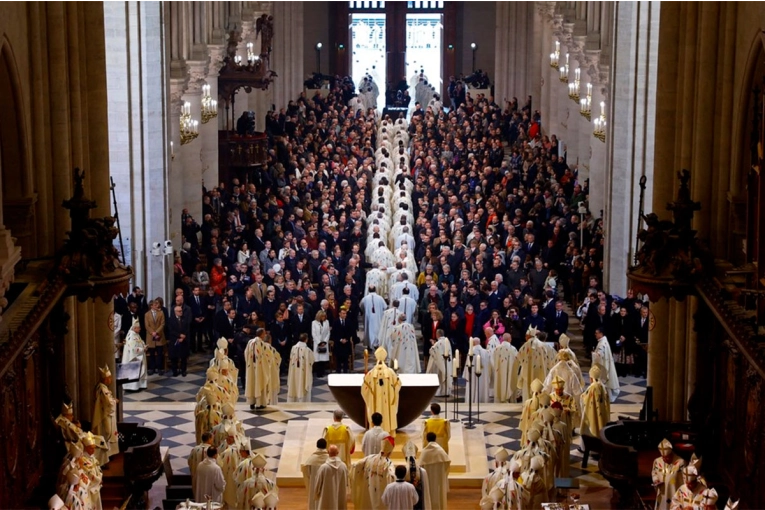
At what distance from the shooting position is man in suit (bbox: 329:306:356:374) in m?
28.4

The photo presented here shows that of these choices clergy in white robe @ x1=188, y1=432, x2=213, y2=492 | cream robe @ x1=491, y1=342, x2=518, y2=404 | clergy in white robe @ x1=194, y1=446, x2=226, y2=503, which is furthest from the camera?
cream robe @ x1=491, y1=342, x2=518, y2=404

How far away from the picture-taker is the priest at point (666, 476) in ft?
61.7

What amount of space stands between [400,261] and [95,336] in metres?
10.4

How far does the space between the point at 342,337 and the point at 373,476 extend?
827 centimetres

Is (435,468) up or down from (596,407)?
down

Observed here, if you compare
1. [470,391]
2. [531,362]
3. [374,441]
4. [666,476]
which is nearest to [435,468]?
[374,441]

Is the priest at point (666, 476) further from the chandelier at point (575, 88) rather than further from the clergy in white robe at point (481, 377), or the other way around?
the chandelier at point (575, 88)

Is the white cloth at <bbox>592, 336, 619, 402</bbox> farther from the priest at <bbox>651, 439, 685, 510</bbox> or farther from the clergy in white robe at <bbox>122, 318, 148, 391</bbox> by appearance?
the clergy in white robe at <bbox>122, 318, 148, 391</bbox>

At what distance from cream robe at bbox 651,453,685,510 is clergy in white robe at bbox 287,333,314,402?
8.65 m

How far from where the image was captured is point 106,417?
22.0 metres

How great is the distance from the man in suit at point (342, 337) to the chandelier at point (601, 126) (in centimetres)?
1093

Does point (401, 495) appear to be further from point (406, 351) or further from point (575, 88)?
point (575, 88)

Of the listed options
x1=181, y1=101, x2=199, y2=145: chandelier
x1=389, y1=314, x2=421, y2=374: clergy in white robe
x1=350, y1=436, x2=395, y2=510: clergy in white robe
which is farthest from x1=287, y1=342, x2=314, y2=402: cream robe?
x1=181, y1=101, x2=199, y2=145: chandelier

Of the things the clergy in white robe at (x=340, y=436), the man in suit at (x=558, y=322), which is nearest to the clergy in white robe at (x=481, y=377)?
the man in suit at (x=558, y=322)
